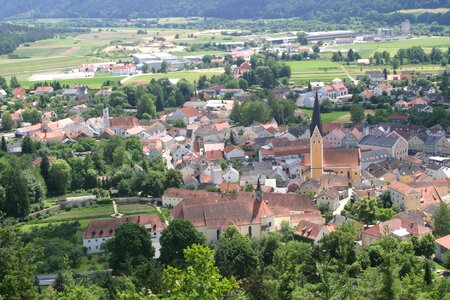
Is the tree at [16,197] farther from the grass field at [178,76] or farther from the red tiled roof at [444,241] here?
the grass field at [178,76]

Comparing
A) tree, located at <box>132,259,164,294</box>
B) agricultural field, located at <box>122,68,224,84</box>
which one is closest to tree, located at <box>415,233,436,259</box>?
tree, located at <box>132,259,164,294</box>

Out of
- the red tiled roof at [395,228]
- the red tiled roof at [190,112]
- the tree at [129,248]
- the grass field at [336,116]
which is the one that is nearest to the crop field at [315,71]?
the grass field at [336,116]

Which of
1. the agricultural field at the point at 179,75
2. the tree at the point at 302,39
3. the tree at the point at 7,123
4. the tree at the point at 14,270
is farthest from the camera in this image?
the tree at the point at 302,39

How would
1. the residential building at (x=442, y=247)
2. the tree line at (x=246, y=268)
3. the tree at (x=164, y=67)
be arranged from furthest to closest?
the tree at (x=164, y=67) < the residential building at (x=442, y=247) < the tree line at (x=246, y=268)

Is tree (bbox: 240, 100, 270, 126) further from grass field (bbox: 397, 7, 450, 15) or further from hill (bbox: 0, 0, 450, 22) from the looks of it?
grass field (bbox: 397, 7, 450, 15)

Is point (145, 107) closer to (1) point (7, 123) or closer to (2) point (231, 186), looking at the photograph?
(1) point (7, 123)

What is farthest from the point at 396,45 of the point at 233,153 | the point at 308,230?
the point at 308,230

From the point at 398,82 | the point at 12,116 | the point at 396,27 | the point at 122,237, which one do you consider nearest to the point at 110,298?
the point at 122,237
